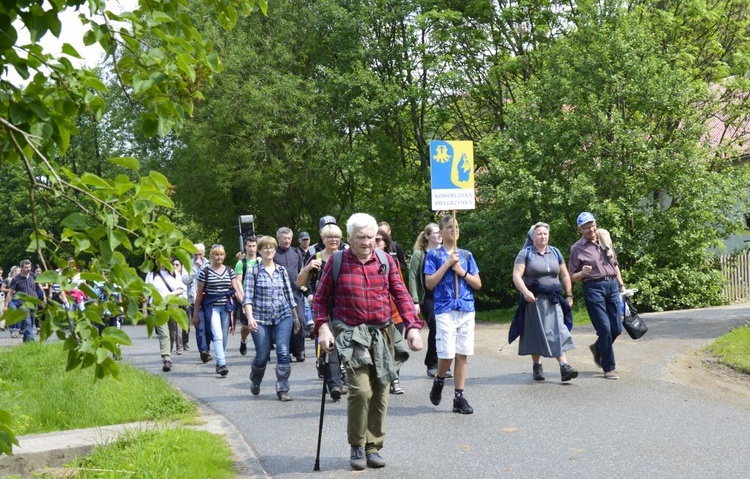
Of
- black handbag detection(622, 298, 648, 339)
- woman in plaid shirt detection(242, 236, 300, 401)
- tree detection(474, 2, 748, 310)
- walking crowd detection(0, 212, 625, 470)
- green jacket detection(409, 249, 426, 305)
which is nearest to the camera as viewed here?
walking crowd detection(0, 212, 625, 470)

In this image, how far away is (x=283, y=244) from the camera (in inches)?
503

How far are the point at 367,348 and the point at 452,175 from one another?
4.09 metres

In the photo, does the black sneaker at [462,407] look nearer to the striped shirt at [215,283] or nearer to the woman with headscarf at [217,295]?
the woman with headscarf at [217,295]

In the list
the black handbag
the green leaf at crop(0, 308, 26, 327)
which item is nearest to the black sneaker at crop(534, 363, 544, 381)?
the black handbag

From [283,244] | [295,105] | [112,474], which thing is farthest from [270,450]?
[295,105]

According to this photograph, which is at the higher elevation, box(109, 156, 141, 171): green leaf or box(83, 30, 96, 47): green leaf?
box(83, 30, 96, 47): green leaf

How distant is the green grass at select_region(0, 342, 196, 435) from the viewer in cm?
867

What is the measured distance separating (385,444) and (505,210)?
52.9 ft

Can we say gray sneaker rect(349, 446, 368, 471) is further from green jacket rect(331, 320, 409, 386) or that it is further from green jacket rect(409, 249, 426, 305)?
green jacket rect(409, 249, 426, 305)

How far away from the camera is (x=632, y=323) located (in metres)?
10.9

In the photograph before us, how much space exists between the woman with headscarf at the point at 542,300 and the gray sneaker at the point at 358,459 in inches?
153

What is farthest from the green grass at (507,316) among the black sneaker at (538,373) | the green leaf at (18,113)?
the green leaf at (18,113)

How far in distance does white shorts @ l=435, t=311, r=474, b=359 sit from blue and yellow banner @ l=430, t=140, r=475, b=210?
1.72 metres

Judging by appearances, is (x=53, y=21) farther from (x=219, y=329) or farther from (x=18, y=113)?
(x=219, y=329)
